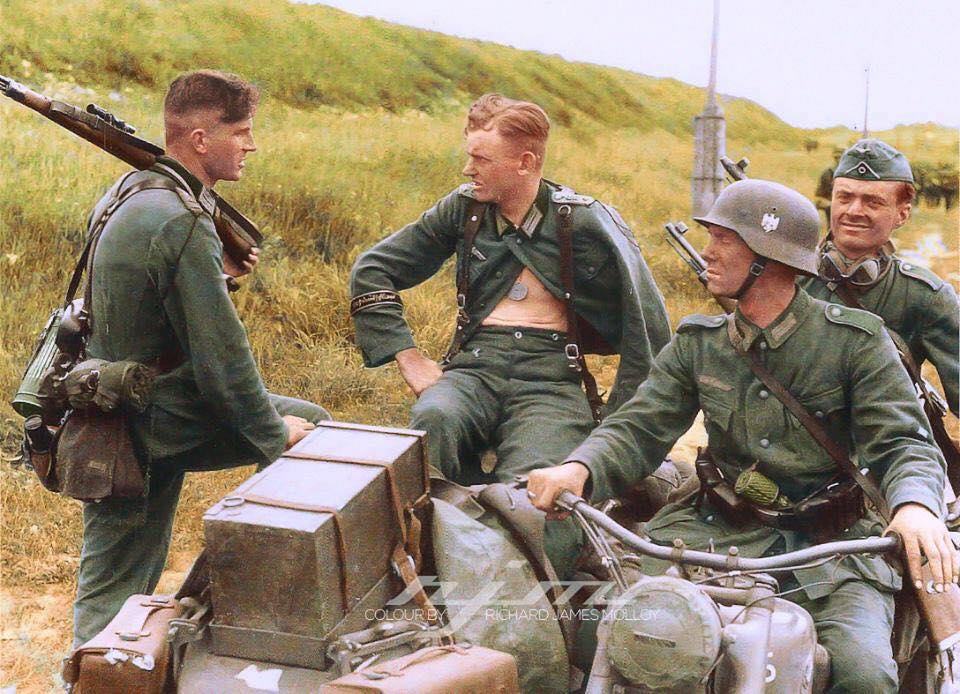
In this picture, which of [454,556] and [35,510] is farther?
[35,510]

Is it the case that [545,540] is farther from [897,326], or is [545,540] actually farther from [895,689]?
[897,326]

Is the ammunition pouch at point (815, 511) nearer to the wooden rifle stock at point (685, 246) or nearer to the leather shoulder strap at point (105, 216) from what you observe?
the wooden rifle stock at point (685, 246)

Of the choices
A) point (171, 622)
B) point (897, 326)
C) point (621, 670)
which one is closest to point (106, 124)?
point (171, 622)

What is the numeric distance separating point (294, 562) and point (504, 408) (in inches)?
79.6

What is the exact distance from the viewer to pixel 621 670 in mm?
3330

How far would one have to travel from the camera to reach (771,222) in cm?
427

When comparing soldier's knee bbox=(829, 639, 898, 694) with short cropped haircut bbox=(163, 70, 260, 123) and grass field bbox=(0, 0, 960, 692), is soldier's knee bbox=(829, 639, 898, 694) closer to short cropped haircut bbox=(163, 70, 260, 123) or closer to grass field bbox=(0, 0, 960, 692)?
short cropped haircut bbox=(163, 70, 260, 123)

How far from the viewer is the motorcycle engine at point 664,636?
3258mm

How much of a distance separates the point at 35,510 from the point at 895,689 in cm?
561

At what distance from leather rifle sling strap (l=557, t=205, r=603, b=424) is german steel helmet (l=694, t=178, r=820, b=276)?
49.5 inches

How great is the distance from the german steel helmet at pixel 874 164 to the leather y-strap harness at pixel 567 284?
4.10ft

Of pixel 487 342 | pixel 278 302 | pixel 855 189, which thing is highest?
pixel 855 189

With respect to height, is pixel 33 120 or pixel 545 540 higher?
pixel 33 120

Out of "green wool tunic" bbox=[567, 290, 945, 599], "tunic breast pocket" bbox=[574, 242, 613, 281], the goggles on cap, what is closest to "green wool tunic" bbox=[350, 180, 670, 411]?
"tunic breast pocket" bbox=[574, 242, 613, 281]
